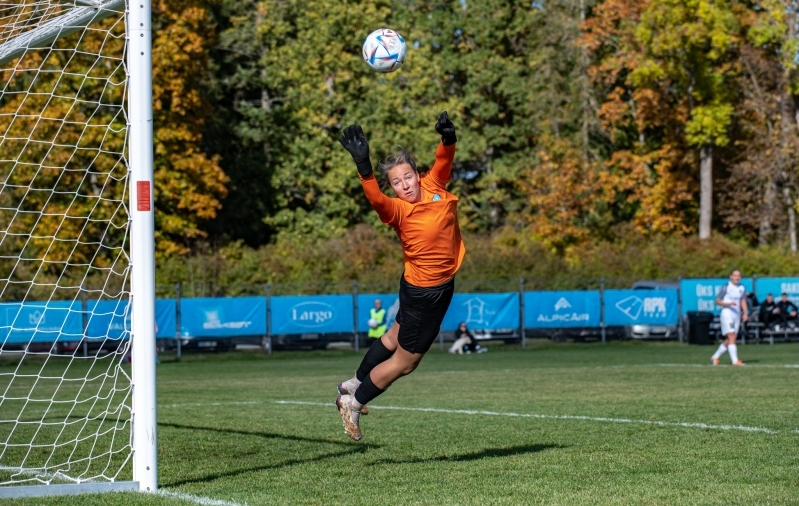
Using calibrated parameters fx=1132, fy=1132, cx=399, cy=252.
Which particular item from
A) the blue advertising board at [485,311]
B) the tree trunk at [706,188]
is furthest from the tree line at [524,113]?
the blue advertising board at [485,311]

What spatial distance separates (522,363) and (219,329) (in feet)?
29.5

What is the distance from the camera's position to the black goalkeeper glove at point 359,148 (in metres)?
7.70

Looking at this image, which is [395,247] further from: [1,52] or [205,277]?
[1,52]

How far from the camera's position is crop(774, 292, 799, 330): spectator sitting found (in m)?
32.0

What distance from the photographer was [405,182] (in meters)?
8.18

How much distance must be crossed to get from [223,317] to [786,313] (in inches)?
621

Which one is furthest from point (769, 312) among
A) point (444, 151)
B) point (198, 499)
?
point (198, 499)

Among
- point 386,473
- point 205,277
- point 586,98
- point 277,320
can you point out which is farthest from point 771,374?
point 586,98

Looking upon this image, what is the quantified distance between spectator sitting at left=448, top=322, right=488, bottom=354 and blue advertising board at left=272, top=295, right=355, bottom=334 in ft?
9.69

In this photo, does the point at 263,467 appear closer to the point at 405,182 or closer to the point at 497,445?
the point at 497,445

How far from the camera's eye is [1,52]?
879cm

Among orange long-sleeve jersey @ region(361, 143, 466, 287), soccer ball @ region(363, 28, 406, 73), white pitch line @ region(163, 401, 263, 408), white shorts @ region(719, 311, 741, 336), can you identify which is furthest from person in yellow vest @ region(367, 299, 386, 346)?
orange long-sleeve jersey @ region(361, 143, 466, 287)

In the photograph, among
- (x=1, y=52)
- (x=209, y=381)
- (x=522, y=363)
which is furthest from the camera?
(x=522, y=363)

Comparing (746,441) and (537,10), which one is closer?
(746,441)
